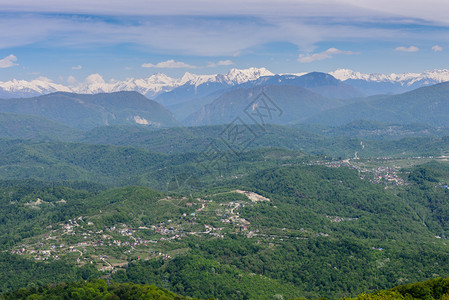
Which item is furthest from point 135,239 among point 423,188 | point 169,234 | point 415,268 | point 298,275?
point 423,188

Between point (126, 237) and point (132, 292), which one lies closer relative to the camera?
point (132, 292)

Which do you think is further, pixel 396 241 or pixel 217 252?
pixel 396 241

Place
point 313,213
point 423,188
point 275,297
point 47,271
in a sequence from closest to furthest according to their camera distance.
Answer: point 275,297 < point 47,271 < point 313,213 < point 423,188

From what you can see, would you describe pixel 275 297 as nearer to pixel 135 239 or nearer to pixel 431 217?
pixel 135 239

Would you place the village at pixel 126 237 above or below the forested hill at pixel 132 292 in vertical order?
below

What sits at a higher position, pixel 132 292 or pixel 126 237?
pixel 132 292

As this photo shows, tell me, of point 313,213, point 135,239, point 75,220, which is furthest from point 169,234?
point 313,213

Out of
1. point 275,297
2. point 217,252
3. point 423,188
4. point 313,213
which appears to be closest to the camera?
point 275,297

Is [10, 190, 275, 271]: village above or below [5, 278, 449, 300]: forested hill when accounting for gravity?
below

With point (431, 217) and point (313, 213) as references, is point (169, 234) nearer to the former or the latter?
point (313, 213)

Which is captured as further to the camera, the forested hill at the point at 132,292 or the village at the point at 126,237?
the village at the point at 126,237

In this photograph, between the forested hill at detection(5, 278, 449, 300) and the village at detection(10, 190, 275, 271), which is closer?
the forested hill at detection(5, 278, 449, 300)
